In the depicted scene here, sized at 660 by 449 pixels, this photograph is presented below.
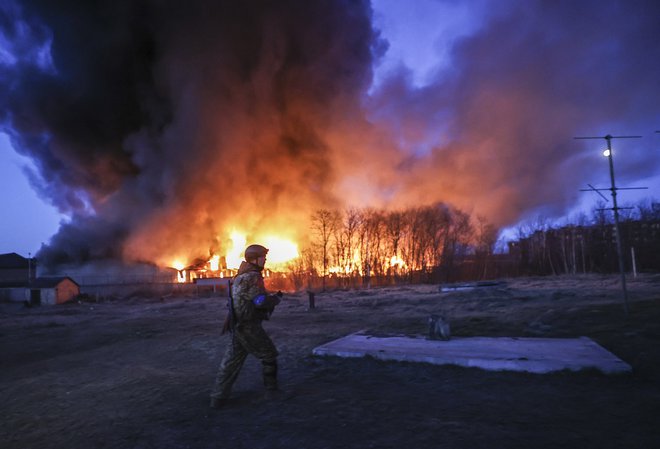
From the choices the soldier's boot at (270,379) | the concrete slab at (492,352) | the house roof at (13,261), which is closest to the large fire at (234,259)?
the house roof at (13,261)

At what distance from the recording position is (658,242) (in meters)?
44.1

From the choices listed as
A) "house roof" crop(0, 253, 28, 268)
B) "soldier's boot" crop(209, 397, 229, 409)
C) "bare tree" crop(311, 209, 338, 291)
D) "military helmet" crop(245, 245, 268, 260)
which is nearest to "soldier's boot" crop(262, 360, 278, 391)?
"soldier's boot" crop(209, 397, 229, 409)

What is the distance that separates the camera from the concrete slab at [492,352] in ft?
19.5

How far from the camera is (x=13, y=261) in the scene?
66938 millimetres

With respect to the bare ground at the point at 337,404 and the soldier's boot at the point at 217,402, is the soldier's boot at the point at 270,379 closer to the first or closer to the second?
the bare ground at the point at 337,404

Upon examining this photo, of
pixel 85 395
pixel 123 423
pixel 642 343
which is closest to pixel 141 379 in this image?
pixel 85 395

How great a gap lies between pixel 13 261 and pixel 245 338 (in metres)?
80.6

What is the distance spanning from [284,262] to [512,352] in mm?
43308

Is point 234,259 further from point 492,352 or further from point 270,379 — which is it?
point 270,379

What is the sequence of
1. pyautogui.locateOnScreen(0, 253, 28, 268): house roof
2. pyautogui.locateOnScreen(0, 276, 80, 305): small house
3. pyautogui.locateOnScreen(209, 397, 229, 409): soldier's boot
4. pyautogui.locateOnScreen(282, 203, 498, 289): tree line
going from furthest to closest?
pyautogui.locateOnScreen(0, 253, 28, 268): house roof < pyautogui.locateOnScreen(282, 203, 498, 289): tree line < pyautogui.locateOnScreen(0, 276, 80, 305): small house < pyautogui.locateOnScreen(209, 397, 229, 409): soldier's boot

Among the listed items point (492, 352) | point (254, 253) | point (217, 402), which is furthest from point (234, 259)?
point (217, 402)

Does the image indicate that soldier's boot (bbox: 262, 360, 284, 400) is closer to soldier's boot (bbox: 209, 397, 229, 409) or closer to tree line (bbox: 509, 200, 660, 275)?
soldier's boot (bbox: 209, 397, 229, 409)

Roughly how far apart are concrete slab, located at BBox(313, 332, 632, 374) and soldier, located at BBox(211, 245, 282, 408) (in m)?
2.70

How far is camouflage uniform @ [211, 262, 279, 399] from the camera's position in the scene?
17.1ft
